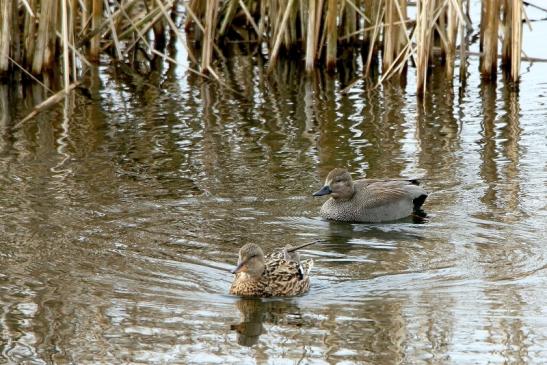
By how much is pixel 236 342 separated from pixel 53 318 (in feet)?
3.99

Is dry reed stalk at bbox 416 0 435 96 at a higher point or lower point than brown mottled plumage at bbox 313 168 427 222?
higher

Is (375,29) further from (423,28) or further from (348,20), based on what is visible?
(348,20)

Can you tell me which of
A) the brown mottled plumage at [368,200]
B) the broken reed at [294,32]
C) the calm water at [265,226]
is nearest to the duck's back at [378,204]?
the brown mottled plumage at [368,200]

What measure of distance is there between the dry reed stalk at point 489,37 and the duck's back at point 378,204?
4.55 metres

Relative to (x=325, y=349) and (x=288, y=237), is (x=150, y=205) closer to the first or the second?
(x=288, y=237)

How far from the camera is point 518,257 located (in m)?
8.67

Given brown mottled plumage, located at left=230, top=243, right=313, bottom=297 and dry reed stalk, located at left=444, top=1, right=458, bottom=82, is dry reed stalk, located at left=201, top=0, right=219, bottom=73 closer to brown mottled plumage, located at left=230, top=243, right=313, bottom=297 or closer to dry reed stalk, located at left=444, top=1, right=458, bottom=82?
dry reed stalk, located at left=444, top=1, right=458, bottom=82

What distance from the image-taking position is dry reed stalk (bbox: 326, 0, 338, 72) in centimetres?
1451

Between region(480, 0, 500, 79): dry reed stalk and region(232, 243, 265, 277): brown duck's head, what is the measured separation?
23.2ft

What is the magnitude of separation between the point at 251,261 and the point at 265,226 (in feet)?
5.65

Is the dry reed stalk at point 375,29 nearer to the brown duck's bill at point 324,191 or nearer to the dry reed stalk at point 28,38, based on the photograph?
the dry reed stalk at point 28,38

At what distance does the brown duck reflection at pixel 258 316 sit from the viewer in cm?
713

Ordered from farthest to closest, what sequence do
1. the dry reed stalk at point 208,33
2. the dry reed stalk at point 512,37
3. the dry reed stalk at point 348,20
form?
the dry reed stalk at point 348,20 < the dry reed stalk at point 208,33 < the dry reed stalk at point 512,37

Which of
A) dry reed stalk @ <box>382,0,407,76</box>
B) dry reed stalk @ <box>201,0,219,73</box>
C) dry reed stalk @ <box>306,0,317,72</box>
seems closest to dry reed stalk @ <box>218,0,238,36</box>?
dry reed stalk @ <box>306,0,317,72</box>
